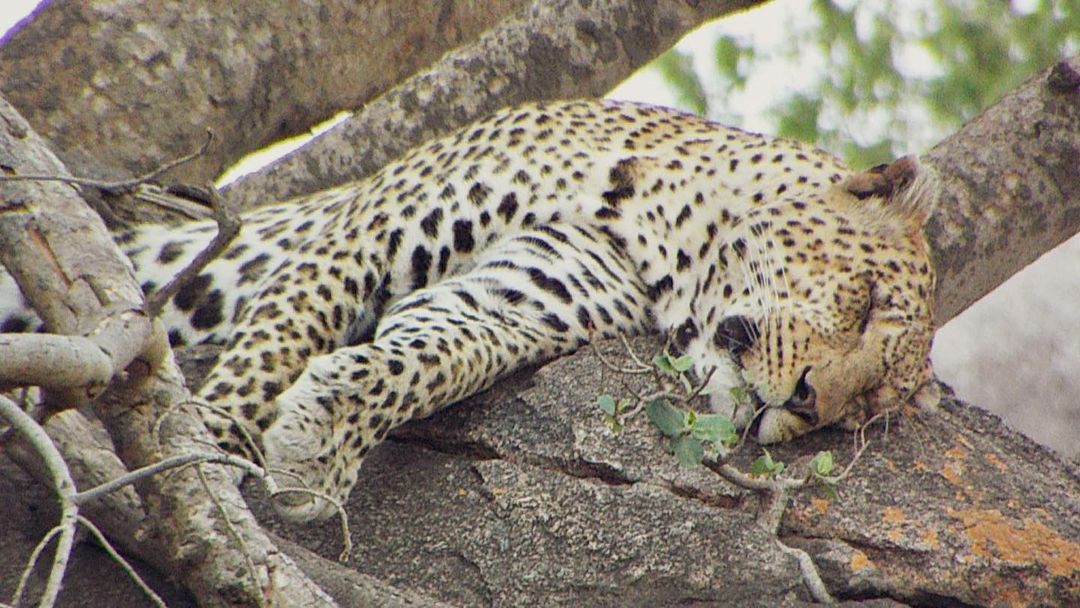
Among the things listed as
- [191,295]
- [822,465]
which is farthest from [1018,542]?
[191,295]

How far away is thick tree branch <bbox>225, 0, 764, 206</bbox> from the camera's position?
25.4 ft

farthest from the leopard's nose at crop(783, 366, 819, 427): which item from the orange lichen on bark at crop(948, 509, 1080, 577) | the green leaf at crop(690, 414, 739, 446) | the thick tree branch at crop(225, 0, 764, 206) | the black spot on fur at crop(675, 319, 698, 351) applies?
the thick tree branch at crop(225, 0, 764, 206)

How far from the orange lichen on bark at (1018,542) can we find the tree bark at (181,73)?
3573 mm

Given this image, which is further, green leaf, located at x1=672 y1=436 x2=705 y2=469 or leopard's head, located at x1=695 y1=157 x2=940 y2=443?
leopard's head, located at x1=695 y1=157 x2=940 y2=443

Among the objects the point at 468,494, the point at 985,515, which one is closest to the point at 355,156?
the point at 468,494

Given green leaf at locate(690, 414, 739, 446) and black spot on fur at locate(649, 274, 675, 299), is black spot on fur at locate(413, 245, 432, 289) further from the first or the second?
green leaf at locate(690, 414, 739, 446)

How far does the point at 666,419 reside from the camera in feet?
13.6

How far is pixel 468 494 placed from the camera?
16.0ft

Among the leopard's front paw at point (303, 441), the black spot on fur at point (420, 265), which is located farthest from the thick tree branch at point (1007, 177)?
the leopard's front paw at point (303, 441)

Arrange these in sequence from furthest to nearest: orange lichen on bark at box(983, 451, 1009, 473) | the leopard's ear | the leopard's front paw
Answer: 1. the leopard's ear
2. orange lichen on bark at box(983, 451, 1009, 473)
3. the leopard's front paw

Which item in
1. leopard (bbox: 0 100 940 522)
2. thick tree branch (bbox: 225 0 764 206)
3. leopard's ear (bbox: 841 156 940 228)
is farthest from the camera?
thick tree branch (bbox: 225 0 764 206)

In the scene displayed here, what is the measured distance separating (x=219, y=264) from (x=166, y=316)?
0.94 feet

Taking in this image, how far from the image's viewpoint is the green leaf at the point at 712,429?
409 centimetres

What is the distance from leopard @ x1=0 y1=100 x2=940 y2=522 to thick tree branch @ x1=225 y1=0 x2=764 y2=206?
1.24 m
